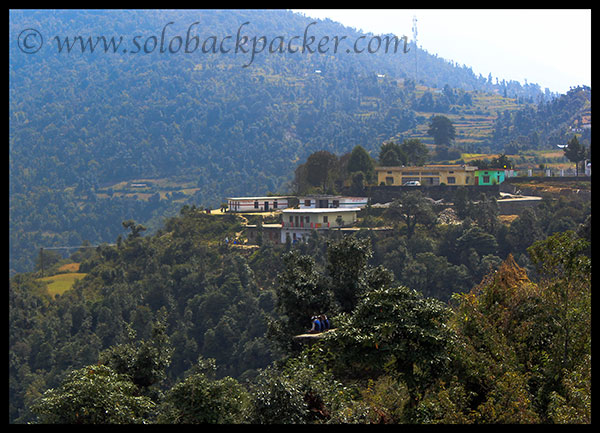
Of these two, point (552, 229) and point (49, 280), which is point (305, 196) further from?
point (49, 280)

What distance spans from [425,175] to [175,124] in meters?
94.9

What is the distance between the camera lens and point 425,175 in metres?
48.2

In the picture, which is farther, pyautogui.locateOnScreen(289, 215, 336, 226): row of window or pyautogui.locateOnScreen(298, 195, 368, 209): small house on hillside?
pyautogui.locateOnScreen(298, 195, 368, 209): small house on hillside

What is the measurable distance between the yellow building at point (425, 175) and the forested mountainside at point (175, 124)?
44.8m

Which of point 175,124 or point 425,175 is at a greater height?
point 175,124

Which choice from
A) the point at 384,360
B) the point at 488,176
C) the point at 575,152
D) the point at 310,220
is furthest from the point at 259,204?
the point at 384,360

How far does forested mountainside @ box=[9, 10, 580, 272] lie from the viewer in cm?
11175

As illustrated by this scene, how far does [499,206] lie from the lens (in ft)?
146

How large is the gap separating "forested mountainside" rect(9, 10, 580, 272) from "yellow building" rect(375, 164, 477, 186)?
44.8 m

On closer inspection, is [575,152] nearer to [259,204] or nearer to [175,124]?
[259,204]

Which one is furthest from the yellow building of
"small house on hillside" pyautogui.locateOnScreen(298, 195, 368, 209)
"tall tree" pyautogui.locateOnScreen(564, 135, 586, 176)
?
"tall tree" pyautogui.locateOnScreen(564, 135, 586, 176)

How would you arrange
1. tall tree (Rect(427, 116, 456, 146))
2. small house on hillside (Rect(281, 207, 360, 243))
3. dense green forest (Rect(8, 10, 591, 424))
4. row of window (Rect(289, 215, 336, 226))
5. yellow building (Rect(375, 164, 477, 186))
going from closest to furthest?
dense green forest (Rect(8, 10, 591, 424))
small house on hillside (Rect(281, 207, 360, 243))
row of window (Rect(289, 215, 336, 226))
yellow building (Rect(375, 164, 477, 186))
tall tree (Rect(427, 116, 456, 146))

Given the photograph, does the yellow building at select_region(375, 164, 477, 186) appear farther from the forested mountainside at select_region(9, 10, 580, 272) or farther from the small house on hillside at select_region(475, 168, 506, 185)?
the forested mountainside at select_region(9, 10, 580, 272)
